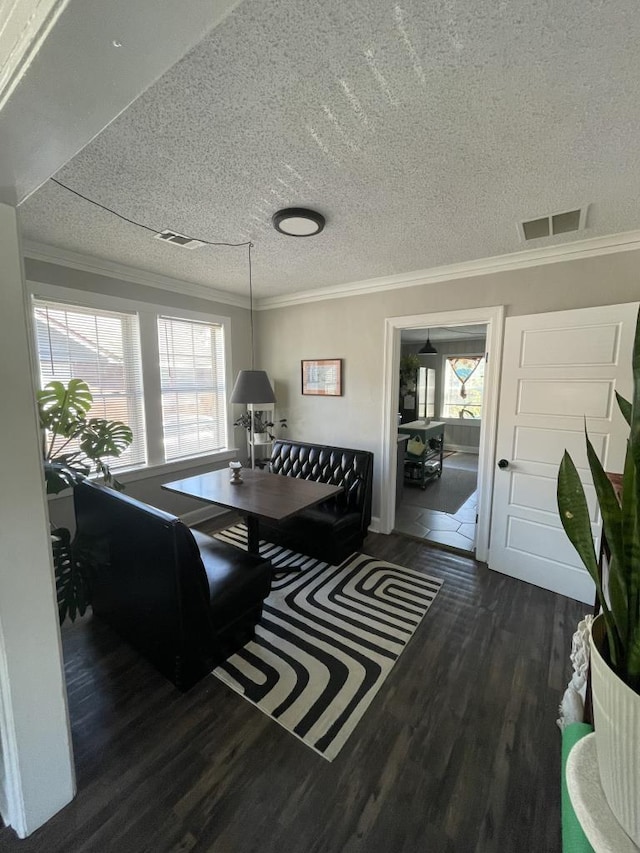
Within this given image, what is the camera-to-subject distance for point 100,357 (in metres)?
2.98

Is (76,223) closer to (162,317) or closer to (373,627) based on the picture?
(162,317)

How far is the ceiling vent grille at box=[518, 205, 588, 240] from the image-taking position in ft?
6.68

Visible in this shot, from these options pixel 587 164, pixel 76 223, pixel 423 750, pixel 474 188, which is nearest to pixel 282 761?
pixel 423 750

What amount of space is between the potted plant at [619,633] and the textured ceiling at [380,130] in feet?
3.34

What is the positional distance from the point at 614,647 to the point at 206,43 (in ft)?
5.75

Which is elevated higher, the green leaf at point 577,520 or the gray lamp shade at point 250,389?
the gray lamp shade at point 250,389

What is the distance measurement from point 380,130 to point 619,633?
67.8 inches

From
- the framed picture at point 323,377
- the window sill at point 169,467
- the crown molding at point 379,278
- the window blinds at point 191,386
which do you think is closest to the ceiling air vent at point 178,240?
the crown molding at point 379,278

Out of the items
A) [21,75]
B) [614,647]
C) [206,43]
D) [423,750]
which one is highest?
[206,43]

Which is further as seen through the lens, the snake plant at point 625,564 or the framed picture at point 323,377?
the framed picture at point 323,377

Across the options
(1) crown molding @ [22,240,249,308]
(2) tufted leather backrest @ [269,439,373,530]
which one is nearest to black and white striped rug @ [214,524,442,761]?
(2) tufted leather backrest @ [269,439,373,530]

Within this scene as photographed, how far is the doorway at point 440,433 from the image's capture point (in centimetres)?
391

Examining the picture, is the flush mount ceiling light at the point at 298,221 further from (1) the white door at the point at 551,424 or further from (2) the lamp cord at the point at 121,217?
(1) the white door at the point at 551,424

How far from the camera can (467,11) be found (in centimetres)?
92
